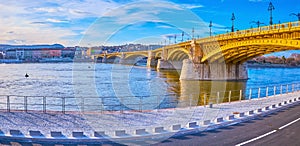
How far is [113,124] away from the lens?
41.2ft

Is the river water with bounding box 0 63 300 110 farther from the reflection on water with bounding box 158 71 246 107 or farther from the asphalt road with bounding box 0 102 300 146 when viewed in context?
the asphalt road with bounding box 0 102 300 146

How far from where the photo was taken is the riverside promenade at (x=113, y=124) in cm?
1013

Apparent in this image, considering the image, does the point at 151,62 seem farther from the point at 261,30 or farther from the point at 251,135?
the point at 251,135

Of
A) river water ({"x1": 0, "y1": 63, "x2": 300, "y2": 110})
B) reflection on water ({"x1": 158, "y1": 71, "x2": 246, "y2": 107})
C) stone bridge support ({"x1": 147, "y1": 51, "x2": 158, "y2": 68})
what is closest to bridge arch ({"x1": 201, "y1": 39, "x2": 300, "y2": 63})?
river water ({"x1": 0, "y1": 63, "x2": 300, "y2": 110})

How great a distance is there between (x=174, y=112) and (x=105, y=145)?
6.43 m

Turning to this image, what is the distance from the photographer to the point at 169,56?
85312 mm

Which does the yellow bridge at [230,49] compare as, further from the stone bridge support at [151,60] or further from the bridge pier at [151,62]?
the bridge pier at [151,62]

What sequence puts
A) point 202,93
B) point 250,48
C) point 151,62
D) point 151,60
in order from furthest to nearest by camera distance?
1. point 151,62
2. point 151,60
3. point 250,48
4. point 202,93

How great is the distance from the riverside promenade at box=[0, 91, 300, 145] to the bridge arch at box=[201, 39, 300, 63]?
21493mm

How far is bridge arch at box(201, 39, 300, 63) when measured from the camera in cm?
3597

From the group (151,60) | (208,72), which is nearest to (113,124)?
(208,72)

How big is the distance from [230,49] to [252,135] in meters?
39.1

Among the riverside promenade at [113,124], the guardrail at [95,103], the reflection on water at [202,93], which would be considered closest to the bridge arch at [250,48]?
the reflection on water at [202,93]

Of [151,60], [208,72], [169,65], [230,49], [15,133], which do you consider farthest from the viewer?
[151,60]
